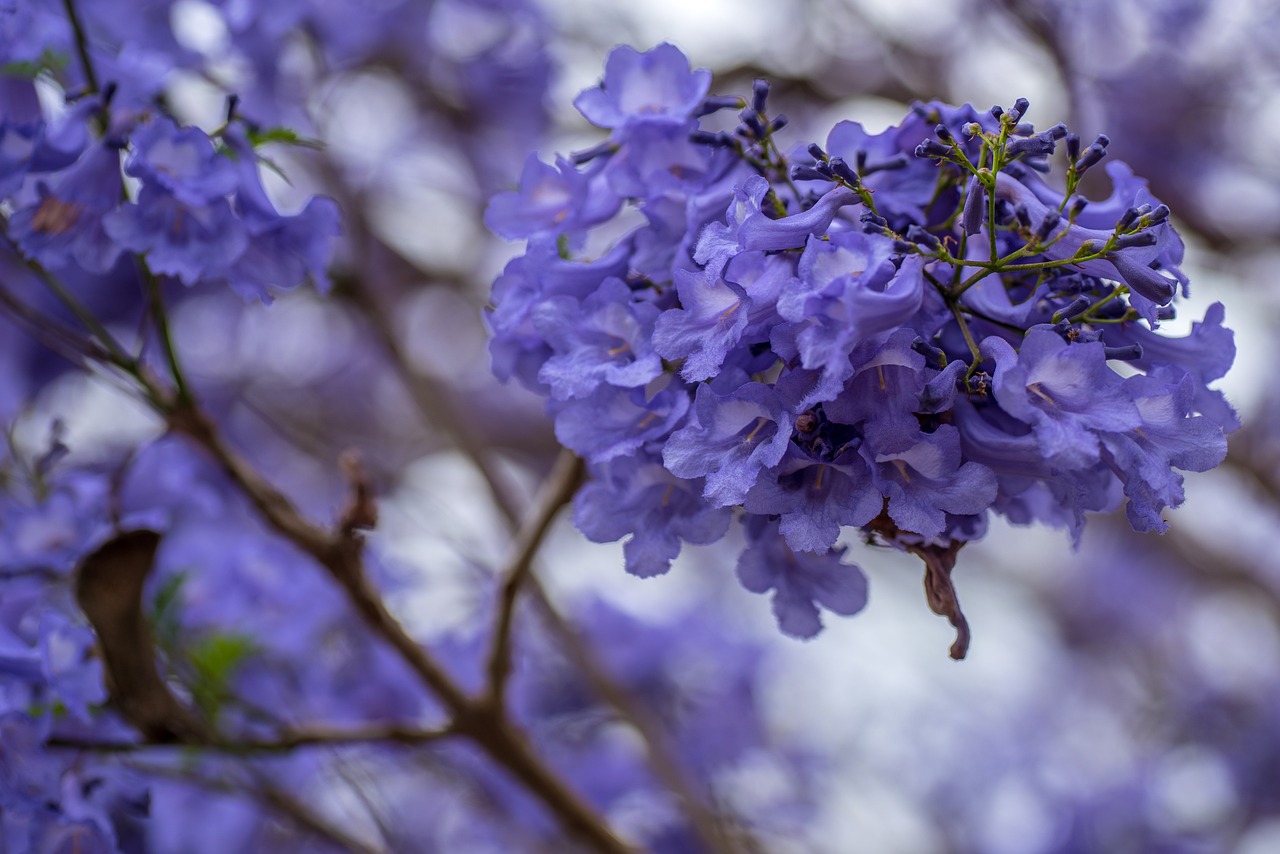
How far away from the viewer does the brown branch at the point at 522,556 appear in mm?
1425

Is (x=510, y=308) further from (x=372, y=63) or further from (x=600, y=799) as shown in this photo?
(x=372, y=63)

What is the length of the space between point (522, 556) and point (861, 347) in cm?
78

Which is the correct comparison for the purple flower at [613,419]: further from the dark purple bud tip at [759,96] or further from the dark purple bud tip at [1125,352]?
the dark purple bud tip at [1125,352]

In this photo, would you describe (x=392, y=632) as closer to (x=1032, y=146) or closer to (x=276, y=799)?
(x=276, y=799)

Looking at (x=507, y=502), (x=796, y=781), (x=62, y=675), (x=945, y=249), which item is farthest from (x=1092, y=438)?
(x=796, y=781)

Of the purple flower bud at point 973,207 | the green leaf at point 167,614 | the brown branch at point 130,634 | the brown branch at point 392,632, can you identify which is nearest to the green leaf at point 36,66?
the brown branch at point 392,632

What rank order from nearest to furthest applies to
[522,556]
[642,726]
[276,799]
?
[522,556]
[276,799]
[642,726]

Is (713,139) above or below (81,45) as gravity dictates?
above

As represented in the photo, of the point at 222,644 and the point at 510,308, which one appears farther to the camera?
the point at 222,644

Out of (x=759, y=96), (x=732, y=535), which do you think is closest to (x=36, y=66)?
(x=759, y=96)

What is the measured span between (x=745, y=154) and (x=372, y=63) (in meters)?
2.60

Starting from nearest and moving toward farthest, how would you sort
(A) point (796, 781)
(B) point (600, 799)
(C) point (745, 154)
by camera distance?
(C) point (745, 154) < (B) point (600, 799) < (A) point (796, 781)

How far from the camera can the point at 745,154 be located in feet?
3.59

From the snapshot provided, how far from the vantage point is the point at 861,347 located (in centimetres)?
91
